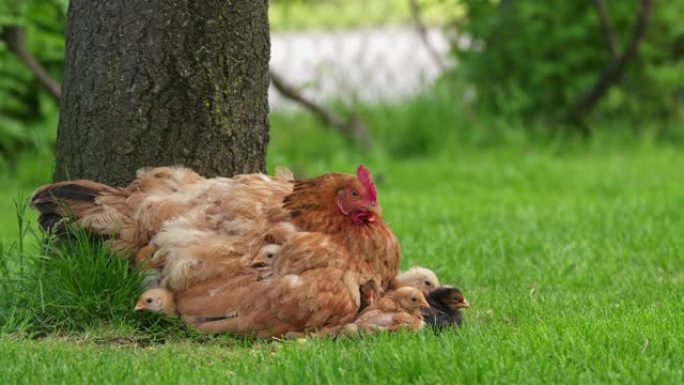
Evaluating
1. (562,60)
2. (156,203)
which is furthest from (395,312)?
(562,60)

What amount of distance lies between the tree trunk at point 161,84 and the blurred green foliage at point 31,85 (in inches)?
188

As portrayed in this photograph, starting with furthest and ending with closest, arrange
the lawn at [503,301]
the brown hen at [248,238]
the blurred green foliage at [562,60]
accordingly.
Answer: the blurred green foliage at [562,60]
the brown hen at [248,238]
the lawn at [503,301]

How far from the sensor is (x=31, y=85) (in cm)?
1261

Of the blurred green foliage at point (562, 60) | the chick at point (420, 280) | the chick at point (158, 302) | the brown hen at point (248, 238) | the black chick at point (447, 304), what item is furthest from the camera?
the blurred green foliage at point (562, 60)

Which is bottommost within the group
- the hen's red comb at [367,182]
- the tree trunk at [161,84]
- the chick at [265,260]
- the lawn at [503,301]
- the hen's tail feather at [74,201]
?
the lawn at [503,301]

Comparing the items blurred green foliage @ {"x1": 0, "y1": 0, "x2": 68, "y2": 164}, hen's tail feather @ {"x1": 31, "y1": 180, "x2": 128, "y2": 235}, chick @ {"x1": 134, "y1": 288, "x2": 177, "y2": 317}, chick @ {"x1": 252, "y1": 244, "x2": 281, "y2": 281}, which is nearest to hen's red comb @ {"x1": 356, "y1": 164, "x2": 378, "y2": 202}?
chick @ {"x1": 252, "y1": 244, "x2": 281, "y2": 281}

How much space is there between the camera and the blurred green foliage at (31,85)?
11.8m

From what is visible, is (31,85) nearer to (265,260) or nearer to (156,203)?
(156,203)

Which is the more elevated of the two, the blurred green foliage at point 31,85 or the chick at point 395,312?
the blurred green foliage at point 31,85

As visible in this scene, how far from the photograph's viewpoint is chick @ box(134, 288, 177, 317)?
5.74m

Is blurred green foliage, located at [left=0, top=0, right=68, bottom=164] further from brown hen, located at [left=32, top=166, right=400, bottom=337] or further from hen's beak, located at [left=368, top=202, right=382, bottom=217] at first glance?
hen's beak, located at [left=368, top=202, right=382, bottom=217]

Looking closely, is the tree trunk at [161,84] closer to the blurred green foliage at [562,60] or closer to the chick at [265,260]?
the chick at [265,260]

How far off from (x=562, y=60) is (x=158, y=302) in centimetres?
895

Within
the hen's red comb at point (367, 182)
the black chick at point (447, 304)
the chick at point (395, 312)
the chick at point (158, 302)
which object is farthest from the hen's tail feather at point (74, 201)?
the black chick at point (447, 304)
